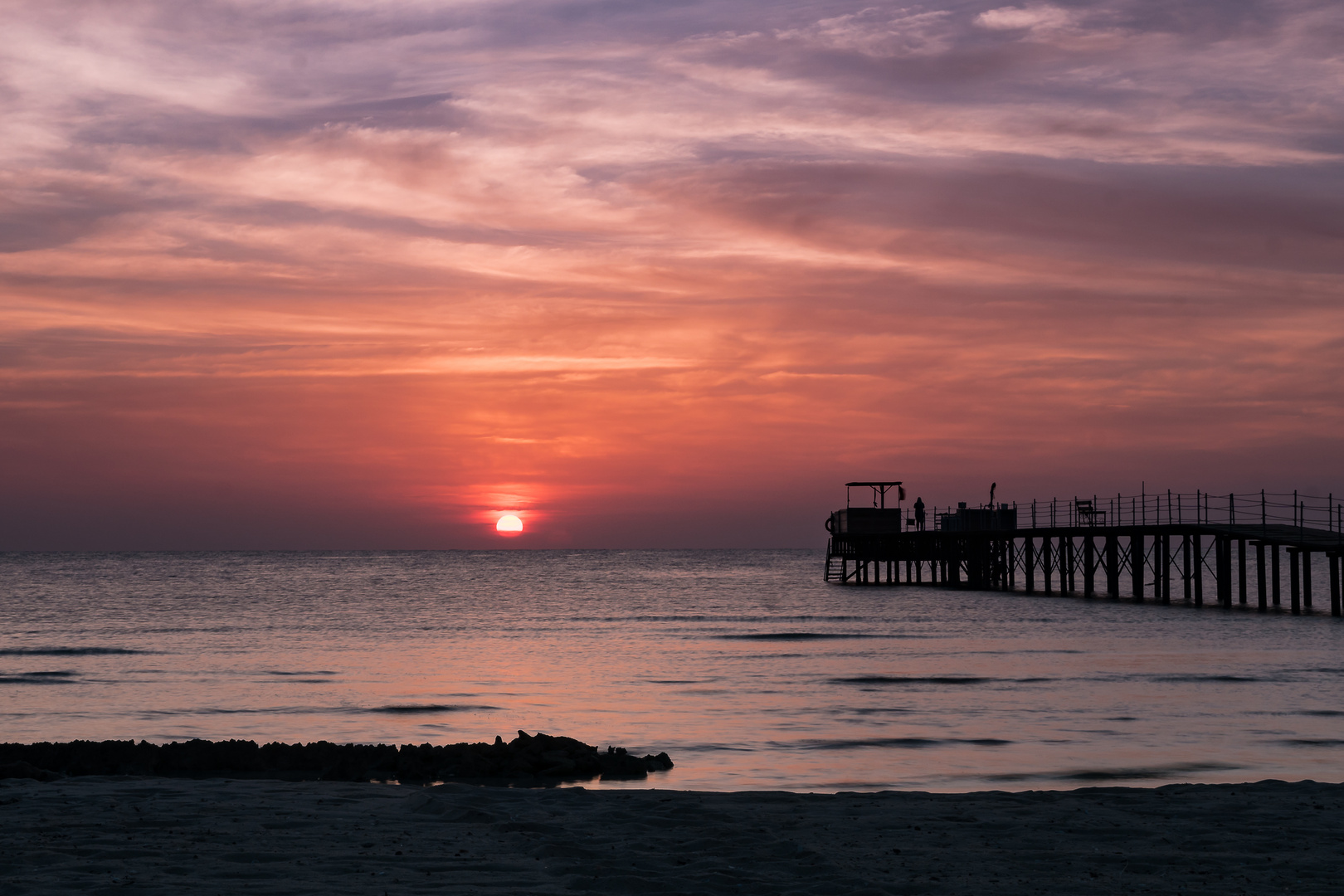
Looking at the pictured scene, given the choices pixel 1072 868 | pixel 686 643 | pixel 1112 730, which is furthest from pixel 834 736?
pixel 686 643

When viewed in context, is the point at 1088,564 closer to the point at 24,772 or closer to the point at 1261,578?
the point at 1261,578

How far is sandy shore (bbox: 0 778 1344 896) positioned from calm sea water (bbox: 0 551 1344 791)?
312 cm

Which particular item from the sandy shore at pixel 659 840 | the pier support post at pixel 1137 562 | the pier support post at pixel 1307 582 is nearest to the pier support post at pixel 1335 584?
the pier support post at pixel 1307 582

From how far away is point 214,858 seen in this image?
28.5 ft

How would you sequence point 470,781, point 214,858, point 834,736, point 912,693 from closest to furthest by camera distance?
1. point 214,858
2. point 470,781
3. point 834,736
4. point 912,693

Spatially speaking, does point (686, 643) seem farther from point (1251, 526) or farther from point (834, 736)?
point (1251, 526)

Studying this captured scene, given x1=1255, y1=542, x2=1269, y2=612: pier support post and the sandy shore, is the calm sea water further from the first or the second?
the sandy shore

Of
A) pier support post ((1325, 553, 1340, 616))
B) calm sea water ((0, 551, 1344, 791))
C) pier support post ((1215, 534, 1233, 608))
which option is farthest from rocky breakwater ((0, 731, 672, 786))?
pier support post ((1215, 534, 1233, 608))

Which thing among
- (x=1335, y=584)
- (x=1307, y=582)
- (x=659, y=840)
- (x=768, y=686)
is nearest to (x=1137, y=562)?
(x=1307, y=582)

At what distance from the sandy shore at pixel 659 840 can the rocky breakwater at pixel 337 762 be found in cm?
221

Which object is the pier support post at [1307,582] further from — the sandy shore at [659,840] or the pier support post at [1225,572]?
the sandy shore at [659,840]

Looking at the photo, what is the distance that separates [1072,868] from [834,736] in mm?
9694

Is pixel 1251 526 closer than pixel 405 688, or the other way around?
pixel 405 688

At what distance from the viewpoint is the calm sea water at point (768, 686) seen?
16516 mm
